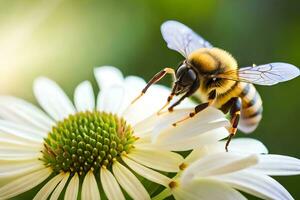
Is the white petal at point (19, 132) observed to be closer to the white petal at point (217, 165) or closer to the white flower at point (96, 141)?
the white flower at point (96, 141)

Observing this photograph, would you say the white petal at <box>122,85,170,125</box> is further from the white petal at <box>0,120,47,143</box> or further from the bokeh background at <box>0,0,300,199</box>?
the bokeh background at <box>0,0,300,199</box>

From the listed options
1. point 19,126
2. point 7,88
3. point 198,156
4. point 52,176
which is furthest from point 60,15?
point 198,156

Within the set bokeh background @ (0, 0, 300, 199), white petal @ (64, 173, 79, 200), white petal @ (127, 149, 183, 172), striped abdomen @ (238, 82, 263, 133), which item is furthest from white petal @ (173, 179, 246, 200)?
bokeh background @ (0, 0, 300, 199)

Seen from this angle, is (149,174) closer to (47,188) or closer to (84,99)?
(47,188)

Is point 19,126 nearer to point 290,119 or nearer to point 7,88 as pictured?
point 7,88

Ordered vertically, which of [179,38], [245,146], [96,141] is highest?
[179,38]

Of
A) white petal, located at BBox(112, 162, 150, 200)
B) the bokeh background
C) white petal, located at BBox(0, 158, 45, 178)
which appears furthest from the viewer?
the bokeh background

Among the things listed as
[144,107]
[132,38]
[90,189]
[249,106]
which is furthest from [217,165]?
[132,38]
